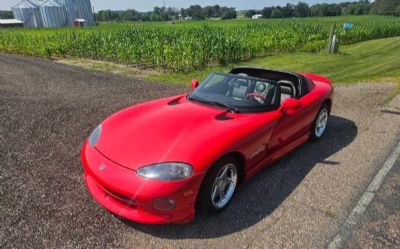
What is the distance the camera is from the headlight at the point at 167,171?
2.75 m

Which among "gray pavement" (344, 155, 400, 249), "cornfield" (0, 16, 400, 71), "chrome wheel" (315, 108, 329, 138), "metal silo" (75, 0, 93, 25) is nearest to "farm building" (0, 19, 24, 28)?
"metal silo" (75, 0, 93, 25)

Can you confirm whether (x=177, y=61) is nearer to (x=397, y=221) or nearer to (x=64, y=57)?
(x=64, y=57)

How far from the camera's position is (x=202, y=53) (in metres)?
13.5

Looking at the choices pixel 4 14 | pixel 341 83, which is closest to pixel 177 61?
pixel 341 83

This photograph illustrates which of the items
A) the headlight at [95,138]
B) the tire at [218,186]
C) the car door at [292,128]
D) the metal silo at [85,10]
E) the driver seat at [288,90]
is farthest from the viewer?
the metal silo at [85,10]

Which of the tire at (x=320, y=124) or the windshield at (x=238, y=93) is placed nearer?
the windshield at (x=238, y=93)

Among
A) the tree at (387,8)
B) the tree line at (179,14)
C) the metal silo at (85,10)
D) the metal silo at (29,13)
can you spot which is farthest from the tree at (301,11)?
the metal silo at (29,13)

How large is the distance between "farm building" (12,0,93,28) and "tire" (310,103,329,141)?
247 ft

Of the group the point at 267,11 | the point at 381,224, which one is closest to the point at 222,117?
the point at 381,224

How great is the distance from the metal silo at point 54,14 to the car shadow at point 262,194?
2975 inches

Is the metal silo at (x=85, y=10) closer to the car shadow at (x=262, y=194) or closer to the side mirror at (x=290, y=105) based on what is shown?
the car shadow at (x=262, y=194)

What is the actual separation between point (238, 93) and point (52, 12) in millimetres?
76676

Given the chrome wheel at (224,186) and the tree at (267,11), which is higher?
the chrome wheel at (224,186)

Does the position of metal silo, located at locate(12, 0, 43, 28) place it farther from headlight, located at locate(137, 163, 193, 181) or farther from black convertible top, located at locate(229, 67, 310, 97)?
headlight, located at locate(137, 163, 193, 181)
